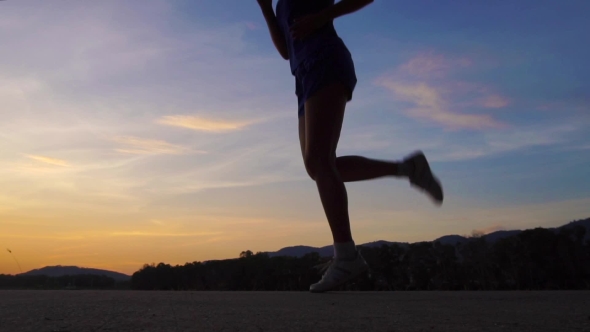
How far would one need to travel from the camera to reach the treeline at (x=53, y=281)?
6373 millimetres

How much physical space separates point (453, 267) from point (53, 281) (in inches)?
174

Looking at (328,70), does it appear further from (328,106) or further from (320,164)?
(320,164)

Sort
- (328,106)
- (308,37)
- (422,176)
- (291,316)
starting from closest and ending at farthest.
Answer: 1. (291,316)
2. (328,106)
3. (308,37)
4. (422,176)

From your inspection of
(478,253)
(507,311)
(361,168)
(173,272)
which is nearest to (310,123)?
(361,168)

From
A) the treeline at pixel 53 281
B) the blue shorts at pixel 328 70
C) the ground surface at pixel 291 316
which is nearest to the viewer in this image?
the ground surface at pixel 291 316

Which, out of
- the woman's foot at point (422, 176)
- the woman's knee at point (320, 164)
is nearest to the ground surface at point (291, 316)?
the woman's knee at point (320, 164)

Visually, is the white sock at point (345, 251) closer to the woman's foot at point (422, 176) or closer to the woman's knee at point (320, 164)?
the woman's knee at point (320, 164)

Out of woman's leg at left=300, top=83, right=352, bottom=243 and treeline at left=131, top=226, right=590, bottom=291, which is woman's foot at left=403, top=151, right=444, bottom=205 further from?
treeline at left=131, top=226, right=590, bottom=291

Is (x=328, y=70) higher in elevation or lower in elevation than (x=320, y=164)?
higher

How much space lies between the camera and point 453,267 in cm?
668

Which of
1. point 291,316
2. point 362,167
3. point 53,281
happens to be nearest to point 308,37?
point 362,167

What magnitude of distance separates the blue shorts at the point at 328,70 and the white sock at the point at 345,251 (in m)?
0.84

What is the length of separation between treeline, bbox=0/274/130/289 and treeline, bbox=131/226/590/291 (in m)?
1.02

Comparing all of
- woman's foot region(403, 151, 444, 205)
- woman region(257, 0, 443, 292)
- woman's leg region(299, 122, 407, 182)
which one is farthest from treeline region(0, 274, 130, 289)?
woman's foot region(403, 151, 444, 205)
